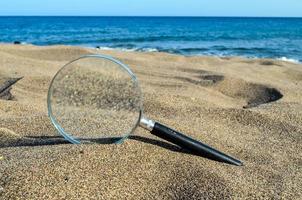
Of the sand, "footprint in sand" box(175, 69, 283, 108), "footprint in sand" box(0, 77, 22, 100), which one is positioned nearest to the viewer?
the sand

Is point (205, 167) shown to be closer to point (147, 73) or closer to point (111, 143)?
point (111, 143)

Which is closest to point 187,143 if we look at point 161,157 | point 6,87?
point 161,157

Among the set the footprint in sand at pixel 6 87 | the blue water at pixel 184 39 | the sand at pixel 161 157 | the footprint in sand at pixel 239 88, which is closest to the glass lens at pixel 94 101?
the sand at pixel 161 157

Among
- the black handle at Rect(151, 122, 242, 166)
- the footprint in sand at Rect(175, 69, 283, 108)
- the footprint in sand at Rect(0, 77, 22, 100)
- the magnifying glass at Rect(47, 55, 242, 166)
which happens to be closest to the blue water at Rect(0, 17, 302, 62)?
the footprint in sand at Rect(175, 69, 283, 108)

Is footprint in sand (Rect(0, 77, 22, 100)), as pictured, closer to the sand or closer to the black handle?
the sand

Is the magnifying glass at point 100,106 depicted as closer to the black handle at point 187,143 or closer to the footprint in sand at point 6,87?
the black handle at point 187,143

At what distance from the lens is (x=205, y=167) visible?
2.34 metres

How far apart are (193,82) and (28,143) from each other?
3.50 meters

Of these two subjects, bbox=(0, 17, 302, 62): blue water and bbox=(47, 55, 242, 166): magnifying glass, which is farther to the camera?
bbox=(0, 17, 302, 62): blue water

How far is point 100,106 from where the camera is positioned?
2486 mm

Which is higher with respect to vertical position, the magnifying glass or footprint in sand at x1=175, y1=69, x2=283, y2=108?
the magnifying glass

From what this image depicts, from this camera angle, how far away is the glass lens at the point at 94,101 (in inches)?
91.0

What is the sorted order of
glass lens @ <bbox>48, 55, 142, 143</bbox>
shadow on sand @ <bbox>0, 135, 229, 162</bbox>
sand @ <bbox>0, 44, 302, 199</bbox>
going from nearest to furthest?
sand @ <bbox>0, 44, 302, 199</bbox> < glass lens @ <bbox>48, 55, 142, 143</bbox> < shadow on sand @ <bbox>0, 135, 229, 162</bbox>

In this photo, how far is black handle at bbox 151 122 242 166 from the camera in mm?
2371
